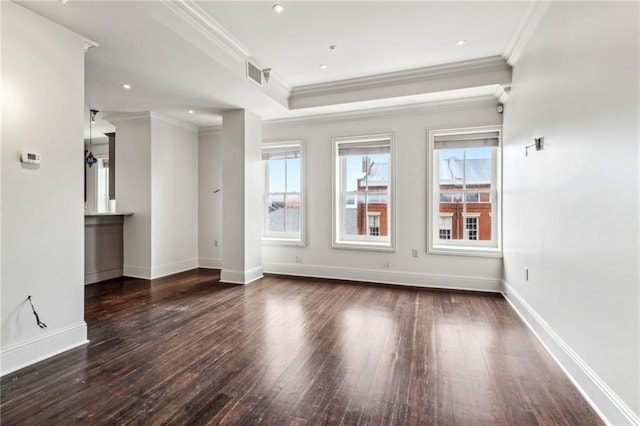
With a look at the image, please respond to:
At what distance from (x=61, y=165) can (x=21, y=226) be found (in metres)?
0.54

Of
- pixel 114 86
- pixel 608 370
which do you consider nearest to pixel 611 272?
pixel 608 370

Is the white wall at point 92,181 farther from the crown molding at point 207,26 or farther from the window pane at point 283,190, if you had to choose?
the crown molding at point 207,26

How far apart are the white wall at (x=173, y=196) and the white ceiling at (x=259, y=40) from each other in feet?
3.48

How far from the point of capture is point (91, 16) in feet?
7.66

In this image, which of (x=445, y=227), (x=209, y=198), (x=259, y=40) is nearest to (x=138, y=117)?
(x=209, y=198)

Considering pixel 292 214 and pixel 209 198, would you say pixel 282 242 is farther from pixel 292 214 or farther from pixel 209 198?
pixel 209 198

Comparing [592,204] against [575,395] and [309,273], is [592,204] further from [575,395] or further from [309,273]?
[309,273]

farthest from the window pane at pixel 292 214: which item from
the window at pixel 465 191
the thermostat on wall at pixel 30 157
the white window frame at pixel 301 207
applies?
the thermostat on wall at pixel 30 157

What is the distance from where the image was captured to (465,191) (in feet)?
14.7

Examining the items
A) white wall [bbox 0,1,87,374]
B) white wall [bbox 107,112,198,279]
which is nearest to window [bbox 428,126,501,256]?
white wall [bbox 0,1,87,374]

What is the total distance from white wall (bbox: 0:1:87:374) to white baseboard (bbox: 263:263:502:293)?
3056 millimetres

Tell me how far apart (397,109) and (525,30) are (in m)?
1.86

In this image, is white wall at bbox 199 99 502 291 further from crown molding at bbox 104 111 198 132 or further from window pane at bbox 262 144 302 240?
crown molding at bbox 104 111 198 132

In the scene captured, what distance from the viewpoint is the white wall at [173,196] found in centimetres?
507
